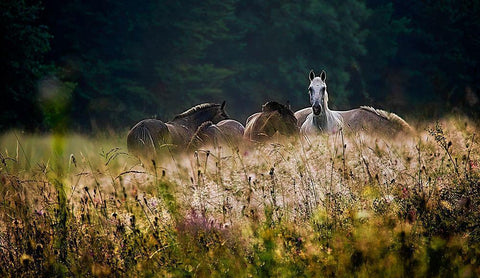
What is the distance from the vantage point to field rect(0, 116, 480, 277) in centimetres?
307

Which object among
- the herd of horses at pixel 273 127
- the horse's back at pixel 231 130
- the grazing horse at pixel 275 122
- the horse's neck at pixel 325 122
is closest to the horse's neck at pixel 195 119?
the herd of horses at pixel 273 127

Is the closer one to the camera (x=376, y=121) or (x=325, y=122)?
(x=325, y=122)

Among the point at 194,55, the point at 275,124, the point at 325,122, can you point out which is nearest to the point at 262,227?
the point at 275,124

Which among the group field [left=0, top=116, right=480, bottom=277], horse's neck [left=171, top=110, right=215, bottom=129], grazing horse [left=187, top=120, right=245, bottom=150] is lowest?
field [left=0, top=116, right=480, bottom=277]

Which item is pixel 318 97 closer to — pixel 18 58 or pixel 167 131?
pixel 167 131

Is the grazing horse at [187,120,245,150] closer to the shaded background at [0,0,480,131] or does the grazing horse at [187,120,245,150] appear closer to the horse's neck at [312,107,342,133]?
the horse's neck at [312,107,342,133]

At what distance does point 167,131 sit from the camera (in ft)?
27.8

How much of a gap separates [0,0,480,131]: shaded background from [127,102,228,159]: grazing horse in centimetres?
583

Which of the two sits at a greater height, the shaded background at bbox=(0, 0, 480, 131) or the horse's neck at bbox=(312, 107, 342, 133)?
the shaded background at bbox=(0, 0, 480, 131)

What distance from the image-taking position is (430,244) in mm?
3104

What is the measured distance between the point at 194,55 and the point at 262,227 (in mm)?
18593

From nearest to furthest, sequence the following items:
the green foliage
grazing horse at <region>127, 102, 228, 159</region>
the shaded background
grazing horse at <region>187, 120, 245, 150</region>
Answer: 1. grazing horse at <region>187, 120, 245, 150</region>
2. grazing horse at <region>127, 102, 228, 159</region>
3. the green foliage
4. the shaded background

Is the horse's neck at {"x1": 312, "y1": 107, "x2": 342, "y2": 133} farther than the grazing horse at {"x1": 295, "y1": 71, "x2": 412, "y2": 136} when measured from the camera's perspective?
Yes

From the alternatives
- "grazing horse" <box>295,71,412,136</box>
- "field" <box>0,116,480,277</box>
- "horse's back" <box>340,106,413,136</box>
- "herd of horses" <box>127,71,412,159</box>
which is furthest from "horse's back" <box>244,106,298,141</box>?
"field" <box>0,116,480,277</box>
